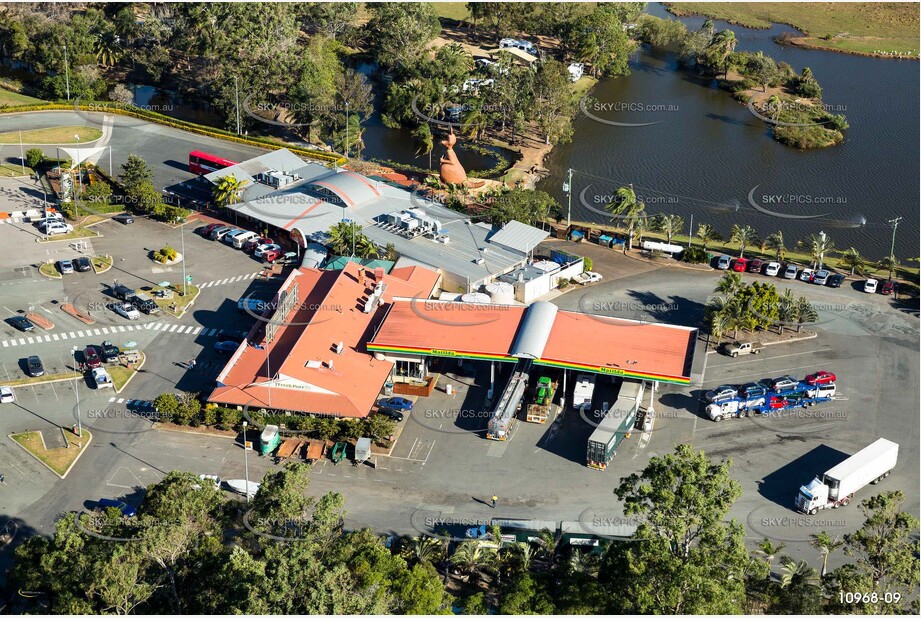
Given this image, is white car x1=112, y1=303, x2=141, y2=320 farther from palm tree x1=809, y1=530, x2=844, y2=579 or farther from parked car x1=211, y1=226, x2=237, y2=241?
A: palm tree x1=809, y1=530, x2=844, y2=579

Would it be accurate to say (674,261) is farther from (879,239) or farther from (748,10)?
(748,10)

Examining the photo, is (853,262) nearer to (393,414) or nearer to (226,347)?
(393,414)

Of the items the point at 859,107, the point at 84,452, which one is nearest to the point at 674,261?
the point at 84,452


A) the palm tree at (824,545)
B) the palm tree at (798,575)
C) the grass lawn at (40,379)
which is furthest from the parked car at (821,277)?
the grass lawn at (40,379)

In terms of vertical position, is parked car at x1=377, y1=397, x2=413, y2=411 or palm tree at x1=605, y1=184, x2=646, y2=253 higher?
palm tree at x1=605, y1=184, x2=646, y2=253

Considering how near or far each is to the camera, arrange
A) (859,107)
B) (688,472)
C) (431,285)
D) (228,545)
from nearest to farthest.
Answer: (688,472), (228,545), (431,285), (859,107)

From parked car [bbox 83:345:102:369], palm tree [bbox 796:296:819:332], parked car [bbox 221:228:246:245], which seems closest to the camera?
parked car [bbox 83:345:102:369]

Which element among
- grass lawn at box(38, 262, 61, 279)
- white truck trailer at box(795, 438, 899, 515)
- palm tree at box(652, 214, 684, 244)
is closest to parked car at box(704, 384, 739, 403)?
white truck trailer at box(795, 438, 899, 515)
